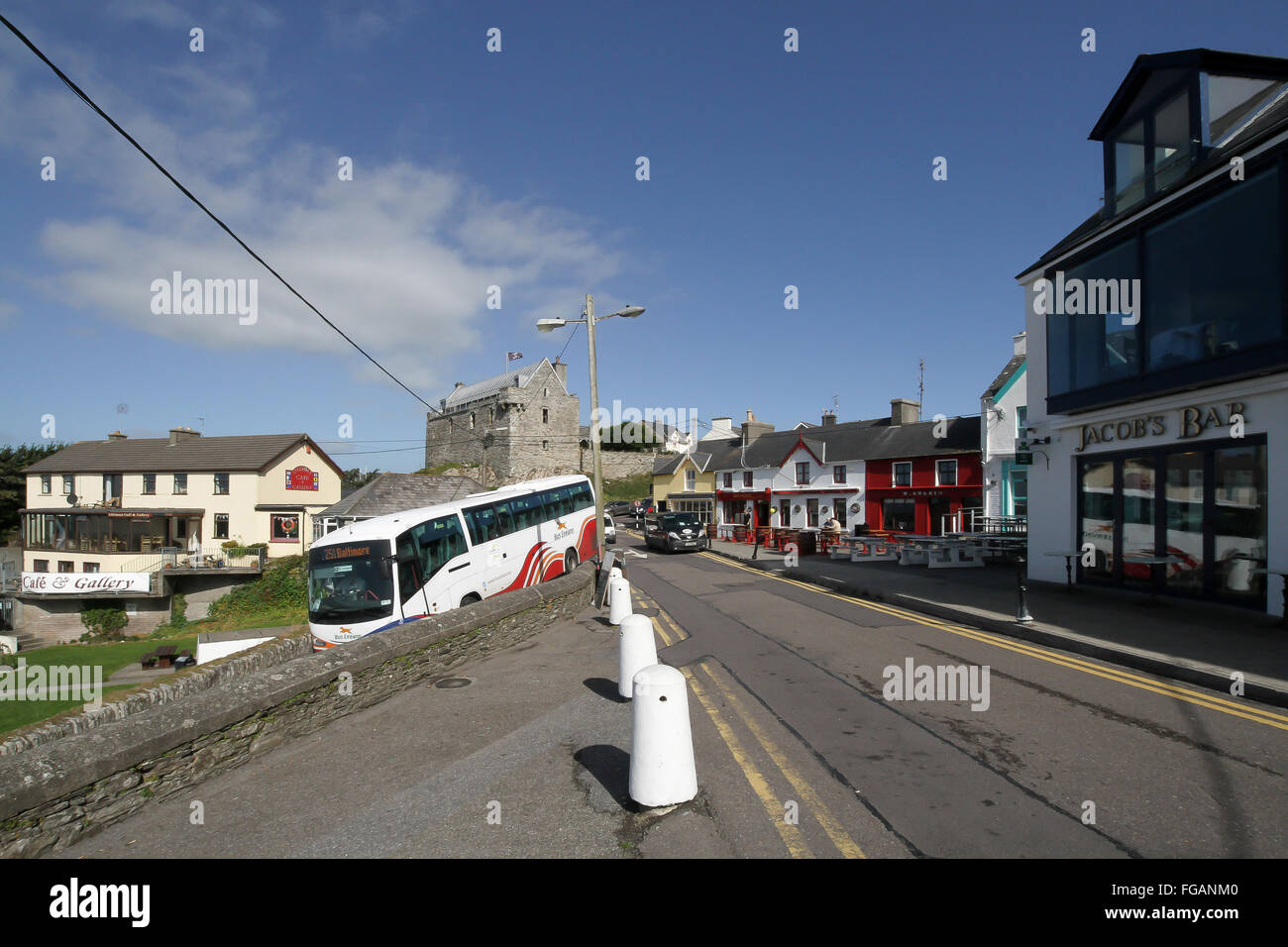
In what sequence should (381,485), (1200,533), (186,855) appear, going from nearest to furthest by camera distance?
(186,855) < (1200,533) < (381,485)

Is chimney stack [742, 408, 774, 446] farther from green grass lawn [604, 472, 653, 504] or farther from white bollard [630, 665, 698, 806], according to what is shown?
white bollard [630, 665, 698, 806]

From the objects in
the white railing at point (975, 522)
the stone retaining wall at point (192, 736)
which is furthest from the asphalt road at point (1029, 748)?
the white railing at point (975, 522)

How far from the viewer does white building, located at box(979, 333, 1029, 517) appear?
30812 mm

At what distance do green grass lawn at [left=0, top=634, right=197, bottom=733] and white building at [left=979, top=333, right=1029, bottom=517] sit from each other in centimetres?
3656

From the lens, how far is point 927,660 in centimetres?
866

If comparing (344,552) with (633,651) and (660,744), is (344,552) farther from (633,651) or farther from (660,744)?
(660,744)

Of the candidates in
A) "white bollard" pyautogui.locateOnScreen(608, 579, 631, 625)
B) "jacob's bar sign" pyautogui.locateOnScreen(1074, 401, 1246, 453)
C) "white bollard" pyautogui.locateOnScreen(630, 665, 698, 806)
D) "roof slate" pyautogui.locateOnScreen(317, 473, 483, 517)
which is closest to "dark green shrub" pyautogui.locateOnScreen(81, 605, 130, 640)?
"roof slate" pyautogui.locateOnScreen(317, 473, 483, 517)

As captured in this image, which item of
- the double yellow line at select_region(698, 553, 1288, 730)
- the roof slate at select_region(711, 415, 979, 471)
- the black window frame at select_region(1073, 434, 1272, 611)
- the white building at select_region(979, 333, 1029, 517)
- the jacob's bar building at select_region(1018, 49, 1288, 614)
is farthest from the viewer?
the roof slate at select_region(711, 415, 979, 471)

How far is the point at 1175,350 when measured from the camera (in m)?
11.6

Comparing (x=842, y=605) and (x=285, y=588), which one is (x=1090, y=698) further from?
(x=285, y=588)

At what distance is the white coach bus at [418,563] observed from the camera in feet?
41.7
